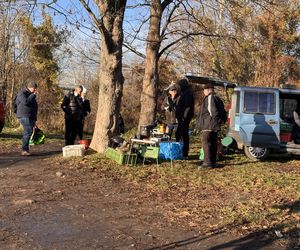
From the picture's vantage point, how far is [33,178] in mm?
8445

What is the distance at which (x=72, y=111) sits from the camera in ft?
38.7

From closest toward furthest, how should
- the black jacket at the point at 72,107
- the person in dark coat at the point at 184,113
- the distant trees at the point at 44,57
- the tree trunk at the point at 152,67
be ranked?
the person in dark coat at the point at 184,113 < the black jacket at the point at 72,107 < the tree trunk at the point at 152,67 < the distant trees at the point at 44,57

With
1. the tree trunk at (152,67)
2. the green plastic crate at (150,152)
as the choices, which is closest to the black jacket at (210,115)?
the green plastic crate at (150,152)

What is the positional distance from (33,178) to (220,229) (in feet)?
13.1

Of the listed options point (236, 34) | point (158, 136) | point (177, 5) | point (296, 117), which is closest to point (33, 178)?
point (158, 136)

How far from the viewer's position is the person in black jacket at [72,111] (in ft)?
38.8

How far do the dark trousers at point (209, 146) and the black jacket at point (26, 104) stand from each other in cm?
386

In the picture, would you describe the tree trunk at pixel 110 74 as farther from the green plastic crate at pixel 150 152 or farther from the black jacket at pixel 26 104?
the black jacket at pixel 26 104

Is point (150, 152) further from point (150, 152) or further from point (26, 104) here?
point (26, 104)

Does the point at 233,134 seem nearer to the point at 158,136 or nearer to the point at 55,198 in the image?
the point at 158,136

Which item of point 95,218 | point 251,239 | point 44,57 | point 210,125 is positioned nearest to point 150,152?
point 210,125

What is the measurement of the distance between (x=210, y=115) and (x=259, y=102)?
1991mm

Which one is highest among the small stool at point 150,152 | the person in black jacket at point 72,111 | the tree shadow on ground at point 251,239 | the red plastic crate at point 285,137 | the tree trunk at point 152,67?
the tree trunk at point 152,67

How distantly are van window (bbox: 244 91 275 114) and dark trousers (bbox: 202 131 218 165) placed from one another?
1.71 m
